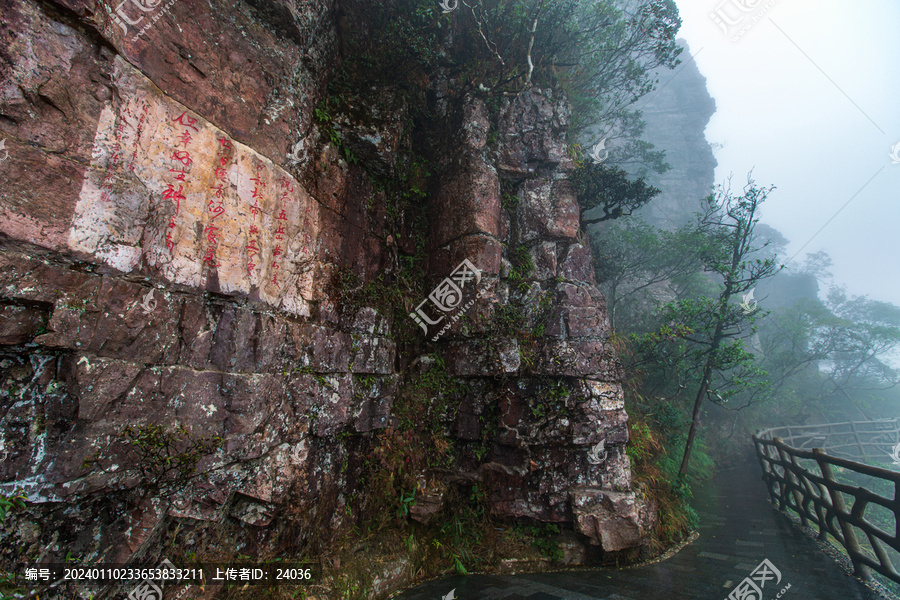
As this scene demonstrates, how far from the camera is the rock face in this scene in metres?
2.48

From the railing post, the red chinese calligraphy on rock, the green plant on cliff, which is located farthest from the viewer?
the railing post

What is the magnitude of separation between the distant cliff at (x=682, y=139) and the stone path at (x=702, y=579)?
62.5 feet

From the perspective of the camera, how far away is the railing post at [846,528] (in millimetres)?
4389

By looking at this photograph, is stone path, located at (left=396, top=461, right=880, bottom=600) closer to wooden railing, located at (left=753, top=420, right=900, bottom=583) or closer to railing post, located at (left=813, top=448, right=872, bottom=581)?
railing post, located at (left=813, top=448, right=872, bottom=581)

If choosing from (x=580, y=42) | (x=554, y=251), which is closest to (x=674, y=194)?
(x=580, y=42)

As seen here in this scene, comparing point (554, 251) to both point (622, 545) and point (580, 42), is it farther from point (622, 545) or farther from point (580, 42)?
point (580, 42)

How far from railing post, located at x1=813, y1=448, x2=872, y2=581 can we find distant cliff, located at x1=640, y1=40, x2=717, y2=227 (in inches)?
725

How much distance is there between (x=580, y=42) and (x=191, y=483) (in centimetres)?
1062

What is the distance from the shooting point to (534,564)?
509 centimetres

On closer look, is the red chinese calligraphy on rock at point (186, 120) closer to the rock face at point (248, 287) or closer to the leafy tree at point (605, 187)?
the rock face at point (248, 287)

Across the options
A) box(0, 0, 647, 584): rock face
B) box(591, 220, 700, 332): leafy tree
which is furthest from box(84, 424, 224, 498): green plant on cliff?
box(591, 220, 700, 332): leafy tree

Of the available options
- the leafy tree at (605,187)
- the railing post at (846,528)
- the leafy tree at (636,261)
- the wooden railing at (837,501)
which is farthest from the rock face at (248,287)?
the leafy tree at (636,261)

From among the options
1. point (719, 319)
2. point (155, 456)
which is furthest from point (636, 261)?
point (155, 456)

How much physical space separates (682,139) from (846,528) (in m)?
25.0
